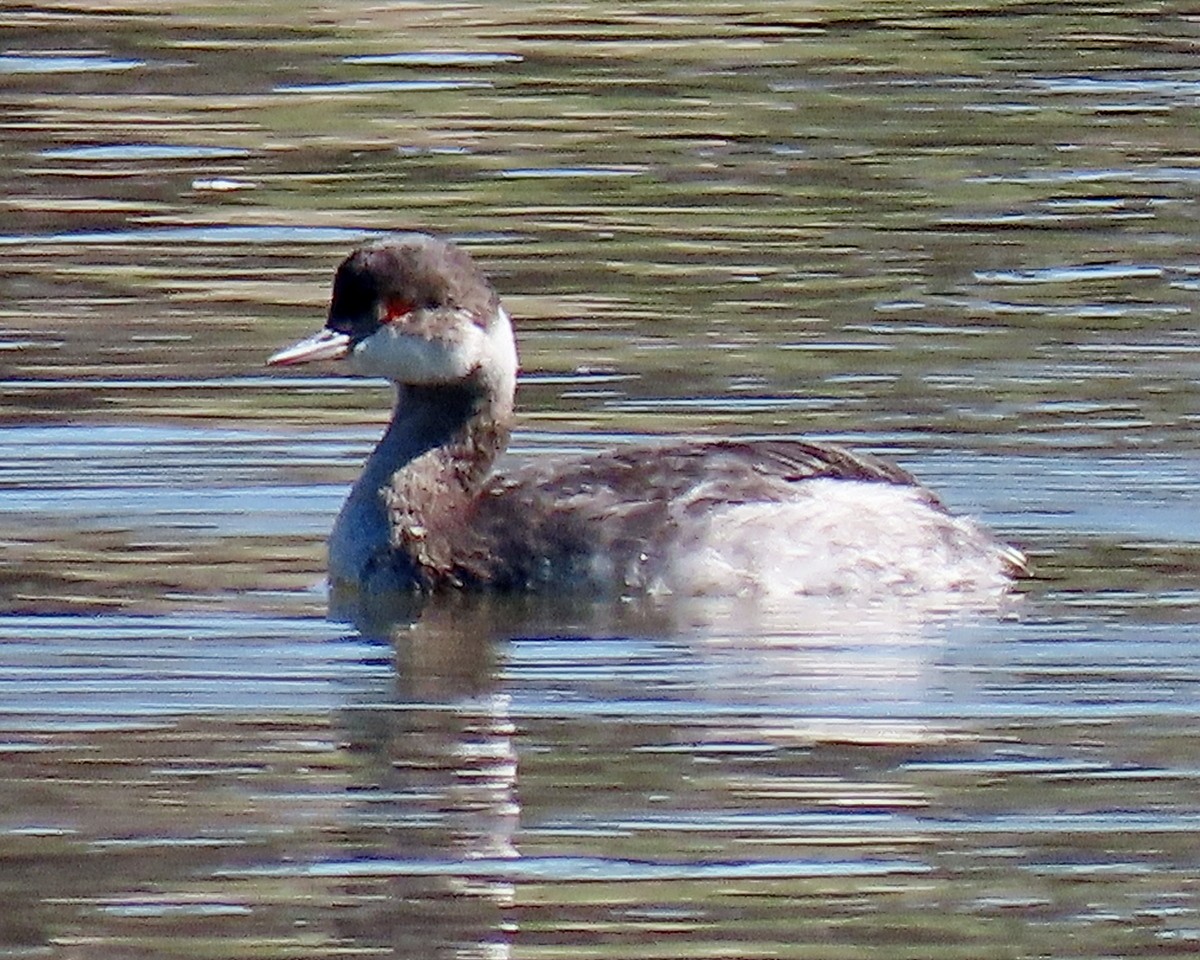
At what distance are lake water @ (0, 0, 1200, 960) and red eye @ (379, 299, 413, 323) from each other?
76 centimetres

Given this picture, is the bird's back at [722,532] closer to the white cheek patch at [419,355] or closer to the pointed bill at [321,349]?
the white cheek patch at [419,355]

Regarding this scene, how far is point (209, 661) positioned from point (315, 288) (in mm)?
5382

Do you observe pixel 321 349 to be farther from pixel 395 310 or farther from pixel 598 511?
pixel 598 511

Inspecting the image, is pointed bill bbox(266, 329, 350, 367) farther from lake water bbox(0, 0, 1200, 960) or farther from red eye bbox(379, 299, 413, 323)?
lake water bbox(0, 0, 1200, 960)

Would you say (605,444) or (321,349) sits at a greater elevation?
(321,349)

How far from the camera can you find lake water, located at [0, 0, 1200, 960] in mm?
7992

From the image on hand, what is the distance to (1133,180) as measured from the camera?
17609 mm

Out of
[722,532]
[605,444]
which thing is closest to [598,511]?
[722,532]

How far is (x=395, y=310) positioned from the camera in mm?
11266

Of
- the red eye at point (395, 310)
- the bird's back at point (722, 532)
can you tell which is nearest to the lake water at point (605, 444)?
the bird's back at point (722, 532)

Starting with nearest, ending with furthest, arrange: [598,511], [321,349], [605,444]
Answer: [598,511] < [321,349] < [605,444]

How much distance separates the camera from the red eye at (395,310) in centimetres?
1126

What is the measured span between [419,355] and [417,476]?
1.09 feet

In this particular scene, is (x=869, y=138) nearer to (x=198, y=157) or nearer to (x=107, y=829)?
(x=198, y=157)
